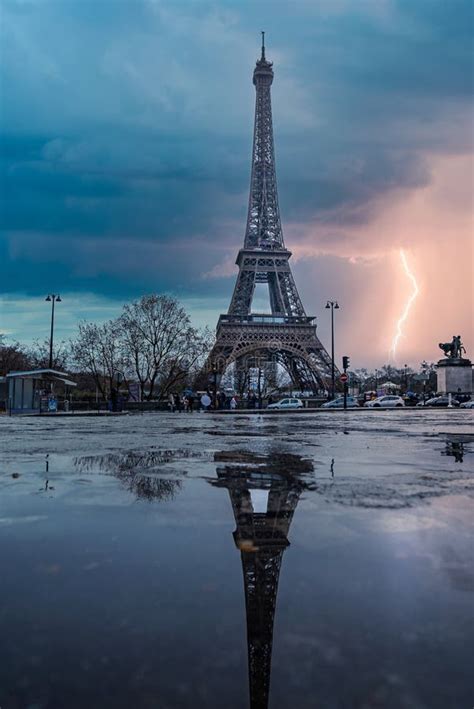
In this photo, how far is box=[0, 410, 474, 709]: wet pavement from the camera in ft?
6.63

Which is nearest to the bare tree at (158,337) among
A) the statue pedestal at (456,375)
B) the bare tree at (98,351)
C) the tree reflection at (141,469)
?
the bare tree at (98,351)

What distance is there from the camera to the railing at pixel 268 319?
70.4m

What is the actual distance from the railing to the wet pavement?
64372 mm

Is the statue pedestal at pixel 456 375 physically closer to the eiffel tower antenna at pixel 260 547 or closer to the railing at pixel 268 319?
the railing at pixel 268 319

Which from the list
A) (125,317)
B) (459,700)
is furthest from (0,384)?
(459,700)

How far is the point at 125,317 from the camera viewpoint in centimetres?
5275

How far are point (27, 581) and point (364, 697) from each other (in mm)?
1976

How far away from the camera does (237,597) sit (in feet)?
9.27

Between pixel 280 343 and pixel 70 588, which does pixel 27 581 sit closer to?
pixel 70 588

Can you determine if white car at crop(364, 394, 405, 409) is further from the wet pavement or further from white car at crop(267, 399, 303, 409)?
the wet pavement

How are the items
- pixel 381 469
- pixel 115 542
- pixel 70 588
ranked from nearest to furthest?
pixel 70 588 < pixel 115 542 < pixel 381 469

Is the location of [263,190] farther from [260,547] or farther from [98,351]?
[260,547]

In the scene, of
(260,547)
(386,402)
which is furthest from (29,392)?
(260,547)

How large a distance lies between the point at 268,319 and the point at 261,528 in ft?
226
